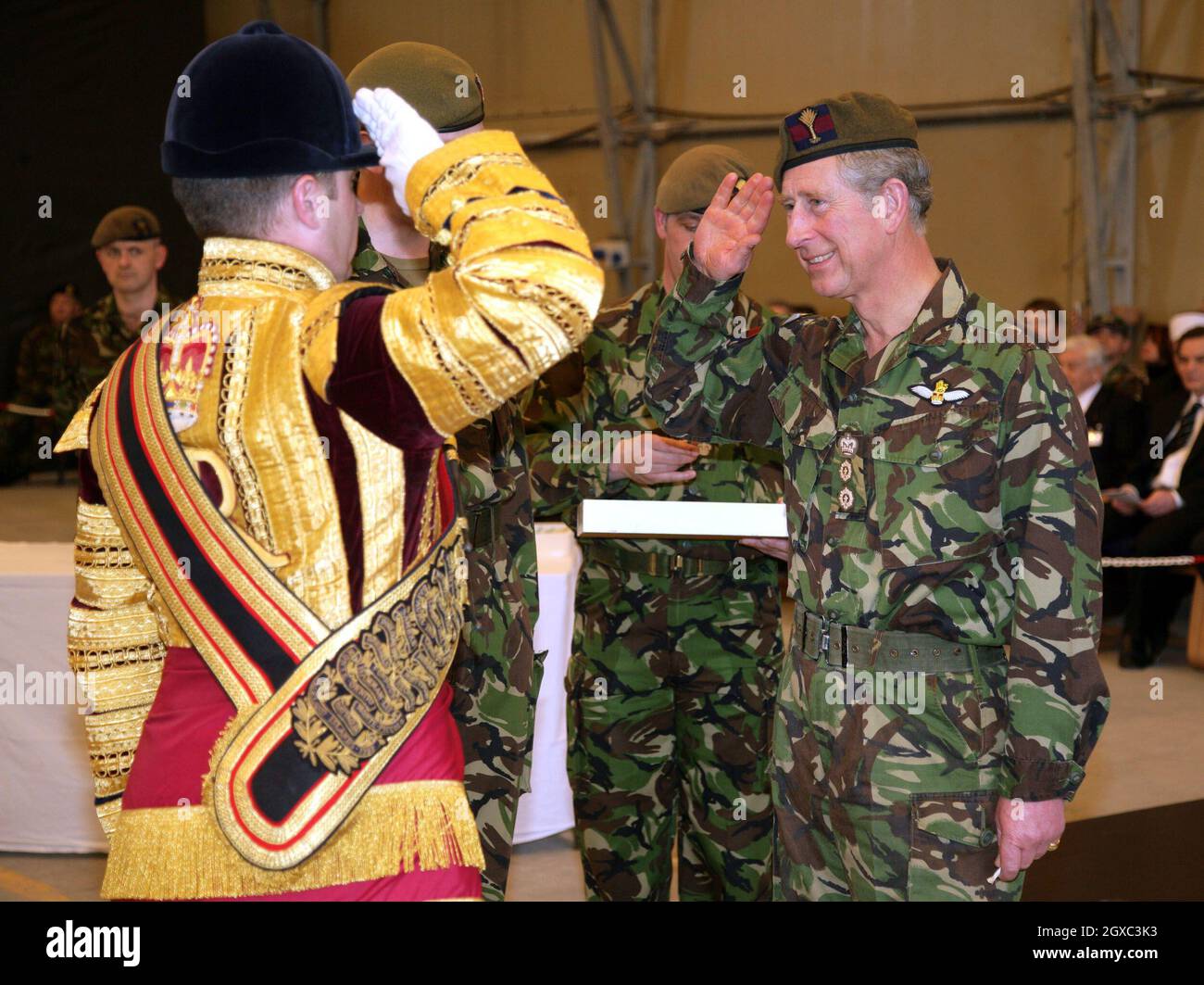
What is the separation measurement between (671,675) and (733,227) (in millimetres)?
1485

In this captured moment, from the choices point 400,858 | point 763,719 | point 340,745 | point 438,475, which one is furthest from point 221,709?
point 763,719

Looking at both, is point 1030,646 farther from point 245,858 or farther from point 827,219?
point 245,858

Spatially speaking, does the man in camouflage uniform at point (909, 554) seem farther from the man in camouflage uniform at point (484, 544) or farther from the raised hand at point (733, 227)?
the man in camouflage uniform at point (484, 544)

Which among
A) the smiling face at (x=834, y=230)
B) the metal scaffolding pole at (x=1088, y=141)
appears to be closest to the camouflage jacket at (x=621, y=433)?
the smiling face at (x=834, y=230)

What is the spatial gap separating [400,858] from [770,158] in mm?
11390

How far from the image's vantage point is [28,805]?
14.4ft

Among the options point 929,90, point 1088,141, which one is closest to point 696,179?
point 1088,141

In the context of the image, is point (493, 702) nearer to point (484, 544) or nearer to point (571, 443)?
point (484, 544)

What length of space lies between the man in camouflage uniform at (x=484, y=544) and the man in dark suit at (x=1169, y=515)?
5.24 meters

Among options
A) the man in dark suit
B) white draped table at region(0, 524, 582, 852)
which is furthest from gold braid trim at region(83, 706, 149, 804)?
the man in dark suit

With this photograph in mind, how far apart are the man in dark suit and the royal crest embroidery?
651 centimetres

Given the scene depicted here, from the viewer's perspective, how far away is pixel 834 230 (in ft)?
7.49

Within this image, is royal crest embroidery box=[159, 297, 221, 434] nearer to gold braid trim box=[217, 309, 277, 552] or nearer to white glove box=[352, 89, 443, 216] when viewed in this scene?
gold braid trim box=[217, 309, 277, 552]

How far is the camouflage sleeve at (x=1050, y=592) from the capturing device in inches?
82.0
